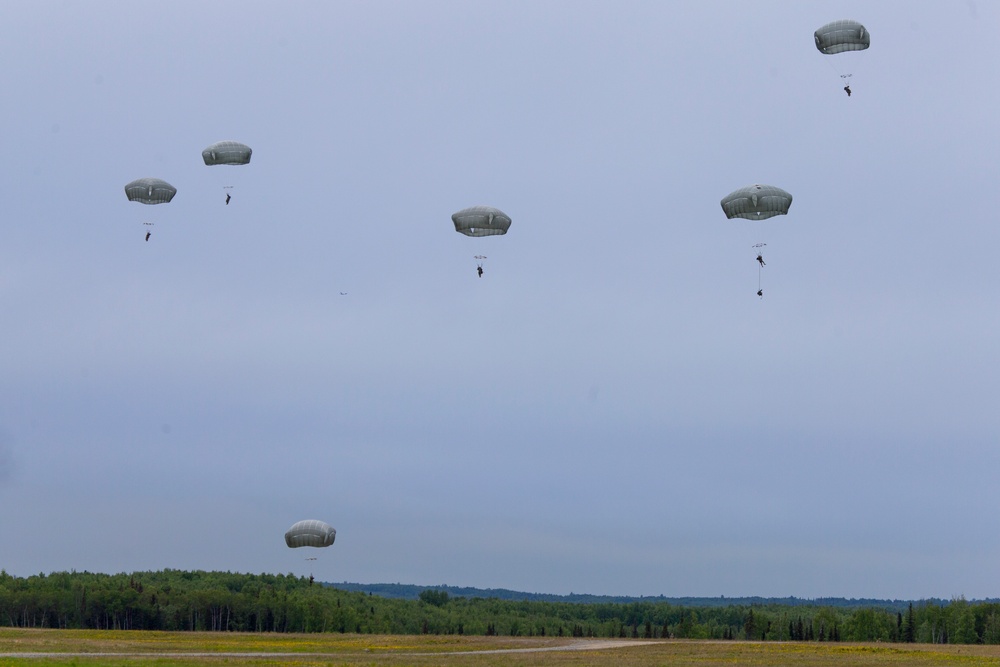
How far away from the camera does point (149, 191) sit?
96562 millimetres

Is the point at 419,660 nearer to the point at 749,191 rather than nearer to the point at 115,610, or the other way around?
the point at 749,191

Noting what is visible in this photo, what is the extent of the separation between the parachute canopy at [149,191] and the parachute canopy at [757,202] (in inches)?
1895

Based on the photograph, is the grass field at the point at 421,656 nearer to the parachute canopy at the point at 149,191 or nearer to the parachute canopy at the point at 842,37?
the parachute canopy at the point at 149,191

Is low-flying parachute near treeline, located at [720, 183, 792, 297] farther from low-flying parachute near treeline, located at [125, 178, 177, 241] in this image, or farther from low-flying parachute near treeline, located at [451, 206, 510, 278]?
low-flying parachute near treeline, located at [125, 178, 177, 241]

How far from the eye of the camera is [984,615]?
591 ft

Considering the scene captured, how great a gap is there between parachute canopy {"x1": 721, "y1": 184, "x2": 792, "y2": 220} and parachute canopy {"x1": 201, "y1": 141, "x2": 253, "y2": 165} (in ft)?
140

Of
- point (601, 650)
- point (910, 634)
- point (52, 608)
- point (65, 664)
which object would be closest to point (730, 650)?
point (601, 650)

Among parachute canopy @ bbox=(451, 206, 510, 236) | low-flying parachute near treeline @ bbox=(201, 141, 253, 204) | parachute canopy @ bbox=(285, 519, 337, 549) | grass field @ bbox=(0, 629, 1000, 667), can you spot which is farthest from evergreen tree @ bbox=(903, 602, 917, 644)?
low-flying parachute near treeline @ bbox=(201, 141, 253, 204)

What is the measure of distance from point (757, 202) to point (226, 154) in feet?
152

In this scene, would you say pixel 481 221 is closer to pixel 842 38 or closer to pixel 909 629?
pixel 842 38

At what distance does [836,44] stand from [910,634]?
12409 centimetres

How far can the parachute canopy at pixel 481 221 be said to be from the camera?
89000 millimetres

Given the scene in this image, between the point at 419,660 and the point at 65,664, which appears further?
the point at 419,660

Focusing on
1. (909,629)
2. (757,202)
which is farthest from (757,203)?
(909,629)
